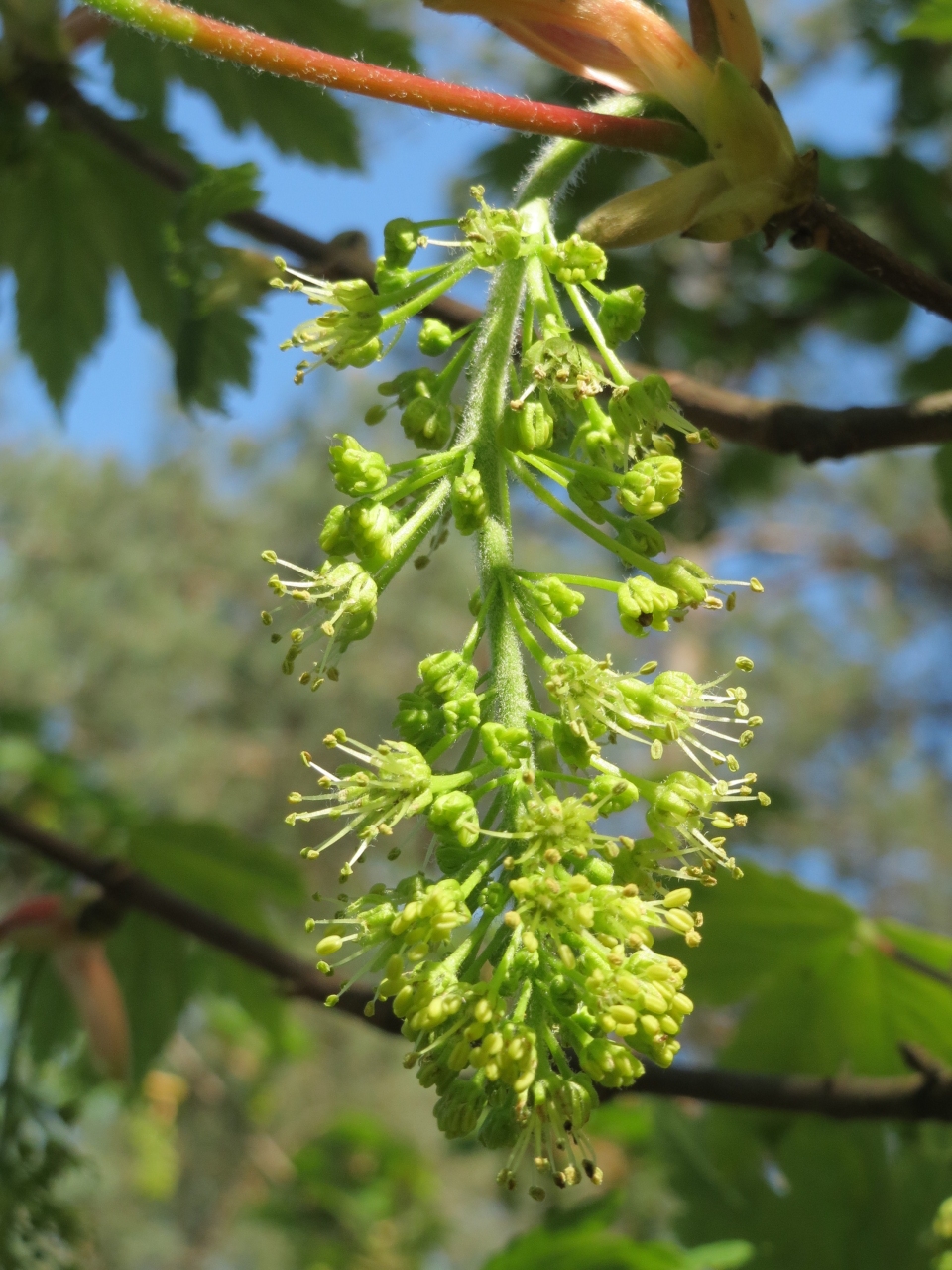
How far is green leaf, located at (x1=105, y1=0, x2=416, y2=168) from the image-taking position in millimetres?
1478

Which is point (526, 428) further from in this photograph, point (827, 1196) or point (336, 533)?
point (827, 1196)

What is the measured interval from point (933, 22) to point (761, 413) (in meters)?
0.41

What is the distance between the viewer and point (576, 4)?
0.86 metres

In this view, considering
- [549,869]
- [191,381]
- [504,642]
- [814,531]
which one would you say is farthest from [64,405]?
[814,531]

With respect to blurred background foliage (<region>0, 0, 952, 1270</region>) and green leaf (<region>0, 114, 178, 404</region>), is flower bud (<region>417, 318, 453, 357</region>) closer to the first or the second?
blurred background foliage (<region>0, 0, 952, 1270</region>)

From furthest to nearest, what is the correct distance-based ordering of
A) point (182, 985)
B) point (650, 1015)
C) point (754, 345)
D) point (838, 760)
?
point (838, 760) → point (754, 345) → point (182, 985) → point (650, 1015)

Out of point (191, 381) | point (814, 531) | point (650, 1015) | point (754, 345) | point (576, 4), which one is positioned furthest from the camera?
point (814, 531)

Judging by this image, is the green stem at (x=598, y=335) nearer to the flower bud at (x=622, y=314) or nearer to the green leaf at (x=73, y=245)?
the flower bud at (x=622, y=314)

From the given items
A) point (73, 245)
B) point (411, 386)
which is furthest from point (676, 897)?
point (73, 245)

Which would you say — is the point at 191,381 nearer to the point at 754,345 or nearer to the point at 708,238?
the point at 708,238

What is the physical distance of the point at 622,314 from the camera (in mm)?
811

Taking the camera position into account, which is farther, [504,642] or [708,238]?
[708,238]

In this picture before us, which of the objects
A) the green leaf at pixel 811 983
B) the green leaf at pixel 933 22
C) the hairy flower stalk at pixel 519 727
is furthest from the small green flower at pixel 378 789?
the green leaf at pixel 811 983

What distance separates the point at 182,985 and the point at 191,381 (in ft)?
3.44
